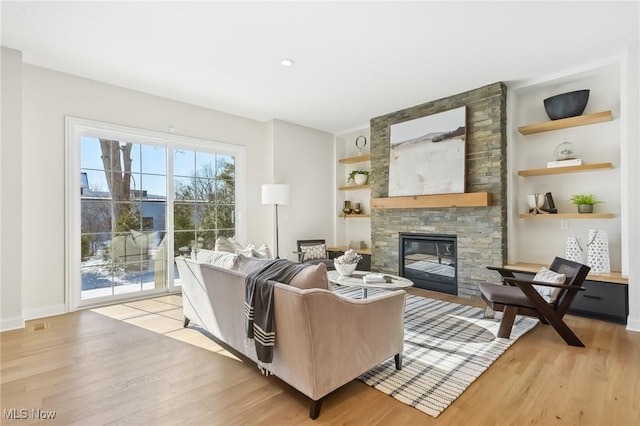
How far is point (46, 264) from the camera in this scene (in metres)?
3.52

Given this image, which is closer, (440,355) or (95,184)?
(440,355)

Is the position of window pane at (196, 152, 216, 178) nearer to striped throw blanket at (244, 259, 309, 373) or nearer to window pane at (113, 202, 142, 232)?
window pane at (113, 202, 142, 232)

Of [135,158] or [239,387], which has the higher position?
[135,158]

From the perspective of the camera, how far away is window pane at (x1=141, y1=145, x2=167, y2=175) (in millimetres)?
4367

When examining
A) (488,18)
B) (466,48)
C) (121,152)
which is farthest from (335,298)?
(121,152)

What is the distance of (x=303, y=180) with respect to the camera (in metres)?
5.95

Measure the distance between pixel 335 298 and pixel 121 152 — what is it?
3.85m

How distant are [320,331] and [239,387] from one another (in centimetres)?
81

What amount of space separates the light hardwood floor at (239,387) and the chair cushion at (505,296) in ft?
1.12

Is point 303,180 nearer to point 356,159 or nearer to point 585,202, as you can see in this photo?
point 356,159

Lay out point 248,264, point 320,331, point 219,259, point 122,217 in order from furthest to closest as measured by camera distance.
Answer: point 122,217 → point 219,259 → point 248,264 → point 320,331

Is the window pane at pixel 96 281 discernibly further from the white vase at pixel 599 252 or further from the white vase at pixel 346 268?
the white vase at pixel 599 252

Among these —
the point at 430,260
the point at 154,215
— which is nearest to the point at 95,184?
the point at 154,215

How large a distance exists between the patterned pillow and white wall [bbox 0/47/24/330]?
3.50m
